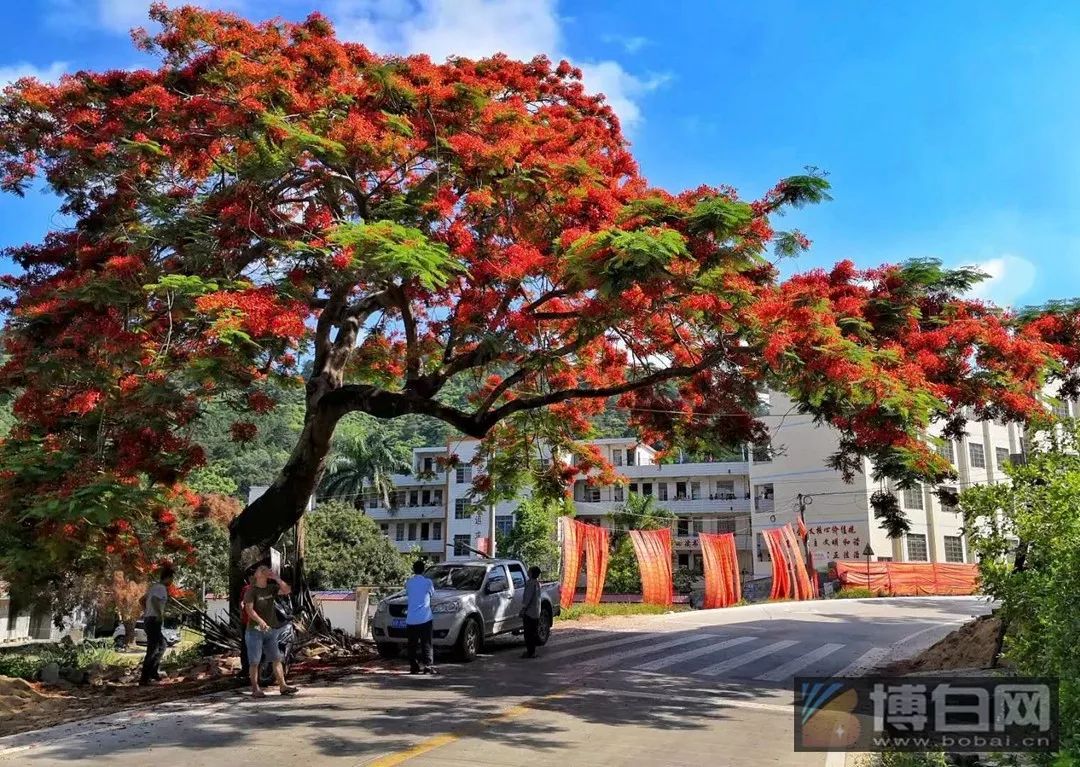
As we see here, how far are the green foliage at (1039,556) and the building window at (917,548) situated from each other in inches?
1655

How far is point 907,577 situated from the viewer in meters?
37.8

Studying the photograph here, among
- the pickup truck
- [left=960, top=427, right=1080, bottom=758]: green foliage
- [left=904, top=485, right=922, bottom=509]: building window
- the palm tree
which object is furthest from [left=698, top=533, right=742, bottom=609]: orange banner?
the palm tree

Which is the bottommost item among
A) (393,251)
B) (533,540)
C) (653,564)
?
(653,564)

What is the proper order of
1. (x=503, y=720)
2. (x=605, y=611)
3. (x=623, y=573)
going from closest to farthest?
1. (x=503, y=720)
2. (x=605, y=611)
3. (x=623, y=573)

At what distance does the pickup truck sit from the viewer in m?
13.1

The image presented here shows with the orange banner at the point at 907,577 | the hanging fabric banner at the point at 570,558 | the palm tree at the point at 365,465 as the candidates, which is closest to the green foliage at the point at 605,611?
the hanging fabric banner at the point at 570,558

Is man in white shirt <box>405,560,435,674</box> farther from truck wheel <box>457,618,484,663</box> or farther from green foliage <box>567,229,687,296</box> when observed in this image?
green foliage <box>567,229,687,296</box>

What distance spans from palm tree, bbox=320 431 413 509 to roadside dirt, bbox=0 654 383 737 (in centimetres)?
4372

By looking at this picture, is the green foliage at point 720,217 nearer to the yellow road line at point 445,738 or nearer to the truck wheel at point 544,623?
the yellow road line at point 445,738

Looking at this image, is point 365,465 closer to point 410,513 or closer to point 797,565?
point 410,513

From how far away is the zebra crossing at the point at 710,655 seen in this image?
12.6m

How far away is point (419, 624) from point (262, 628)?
8.22ft

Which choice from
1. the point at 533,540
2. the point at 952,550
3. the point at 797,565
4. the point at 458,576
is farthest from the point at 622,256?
the point at 952,550

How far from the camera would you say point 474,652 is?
532 inches
